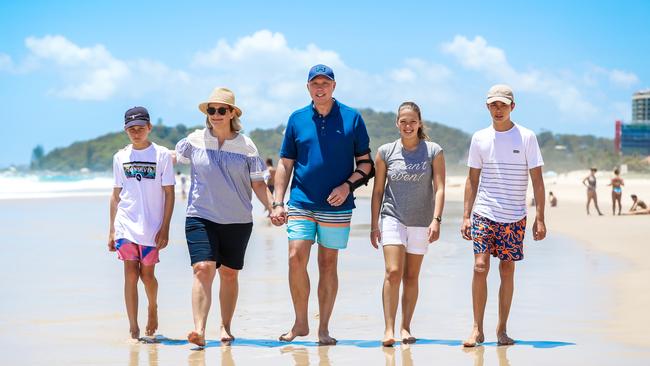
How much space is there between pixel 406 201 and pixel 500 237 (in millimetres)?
711

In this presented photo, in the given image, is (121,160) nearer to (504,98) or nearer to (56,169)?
(504,98)

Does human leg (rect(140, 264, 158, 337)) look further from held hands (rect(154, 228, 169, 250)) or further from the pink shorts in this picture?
held hands (rect(154, 228, 169, 250))

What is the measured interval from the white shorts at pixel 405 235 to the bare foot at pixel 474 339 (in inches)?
27.2

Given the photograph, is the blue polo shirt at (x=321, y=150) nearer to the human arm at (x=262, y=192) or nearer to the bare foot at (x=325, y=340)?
the human arm at (x=262, y=192)

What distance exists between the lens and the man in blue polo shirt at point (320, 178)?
6.52 metres

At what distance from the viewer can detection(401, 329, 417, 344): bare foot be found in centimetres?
644

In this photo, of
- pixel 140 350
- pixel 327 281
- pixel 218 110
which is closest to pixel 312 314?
pixel 327 281

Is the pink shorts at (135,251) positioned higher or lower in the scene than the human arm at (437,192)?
lower

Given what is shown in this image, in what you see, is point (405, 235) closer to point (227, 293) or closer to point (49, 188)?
point (227, 293)

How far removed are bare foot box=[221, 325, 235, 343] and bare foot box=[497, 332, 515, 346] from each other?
1920 millimetres

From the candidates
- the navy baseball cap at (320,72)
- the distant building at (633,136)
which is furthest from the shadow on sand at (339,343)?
the distant building at (633,136)

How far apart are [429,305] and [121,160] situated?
10.8 ft

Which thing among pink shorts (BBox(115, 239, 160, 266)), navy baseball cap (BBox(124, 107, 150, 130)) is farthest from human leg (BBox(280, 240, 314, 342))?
navy baseball cap (BBox(124, 107, 150, 130))

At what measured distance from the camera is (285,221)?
6.60 meters
